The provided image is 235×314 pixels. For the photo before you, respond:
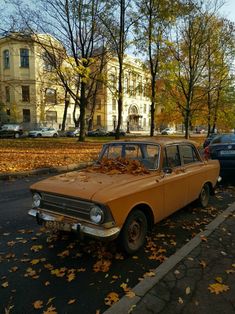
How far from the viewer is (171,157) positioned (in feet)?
16.5

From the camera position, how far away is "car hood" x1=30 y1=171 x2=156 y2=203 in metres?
3.59

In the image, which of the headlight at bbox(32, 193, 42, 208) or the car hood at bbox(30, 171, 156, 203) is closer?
the car hood at bbox(30, 171, 156, 203)

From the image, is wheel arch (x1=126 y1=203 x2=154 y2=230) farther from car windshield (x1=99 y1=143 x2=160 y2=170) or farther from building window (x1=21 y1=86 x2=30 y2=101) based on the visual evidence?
building window (x1=21 y1=86 x2=30 y2=101)

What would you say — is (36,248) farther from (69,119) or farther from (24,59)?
(69,119)

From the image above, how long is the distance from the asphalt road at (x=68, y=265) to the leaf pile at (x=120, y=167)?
116 centimetres

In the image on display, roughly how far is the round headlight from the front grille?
69 mm

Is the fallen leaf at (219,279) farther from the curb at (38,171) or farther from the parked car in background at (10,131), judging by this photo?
the parked car in background at (10,131)

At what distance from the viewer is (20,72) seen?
48.7m

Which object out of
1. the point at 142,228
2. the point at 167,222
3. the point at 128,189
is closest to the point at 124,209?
the point at 128,189

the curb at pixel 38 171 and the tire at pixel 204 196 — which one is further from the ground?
the tire at pixel 204 196

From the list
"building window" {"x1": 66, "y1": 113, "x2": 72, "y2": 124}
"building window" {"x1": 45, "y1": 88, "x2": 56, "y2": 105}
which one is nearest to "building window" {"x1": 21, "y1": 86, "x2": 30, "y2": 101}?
"building window" {"x1": 45, "y1": 88, "x2": 56, "y2": 105}

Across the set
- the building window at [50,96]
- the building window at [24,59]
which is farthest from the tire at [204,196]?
the building window at [24,59]

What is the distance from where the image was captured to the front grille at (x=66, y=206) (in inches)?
144

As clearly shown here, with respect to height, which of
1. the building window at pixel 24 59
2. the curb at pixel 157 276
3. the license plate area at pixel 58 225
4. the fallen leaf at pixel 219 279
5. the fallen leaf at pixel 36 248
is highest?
the building window at pixel 24 59
